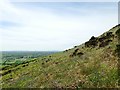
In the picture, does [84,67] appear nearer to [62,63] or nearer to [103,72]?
[103,72]

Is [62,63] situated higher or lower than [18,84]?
higher

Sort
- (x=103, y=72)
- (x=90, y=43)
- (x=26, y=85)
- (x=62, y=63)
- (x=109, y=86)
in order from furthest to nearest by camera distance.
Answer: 1. (x=90, y=43)
2. (x=62, y=63)
3. (x=26, y=85)
4. (x=103, y=72)
5. (x=109, y=86)

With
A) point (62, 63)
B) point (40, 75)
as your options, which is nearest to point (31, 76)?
point (40, 75)

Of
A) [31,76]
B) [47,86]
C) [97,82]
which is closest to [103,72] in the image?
[97,82]

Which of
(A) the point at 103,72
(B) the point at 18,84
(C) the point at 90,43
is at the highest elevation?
(C) the point at 90,43

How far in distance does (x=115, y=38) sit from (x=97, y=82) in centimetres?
1466

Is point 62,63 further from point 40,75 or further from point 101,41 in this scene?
point 101,41

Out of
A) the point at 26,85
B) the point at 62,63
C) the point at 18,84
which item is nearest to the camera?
the point at 26,85

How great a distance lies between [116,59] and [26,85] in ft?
45.2

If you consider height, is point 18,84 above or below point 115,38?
below

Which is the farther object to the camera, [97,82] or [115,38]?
[115,38]

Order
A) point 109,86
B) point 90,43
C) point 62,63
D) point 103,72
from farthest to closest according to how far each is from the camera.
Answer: point 90,43 < point 62,63 < point 103,72 < point 109,86

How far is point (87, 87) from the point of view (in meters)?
30.3

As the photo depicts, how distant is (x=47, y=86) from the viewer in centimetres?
3469
